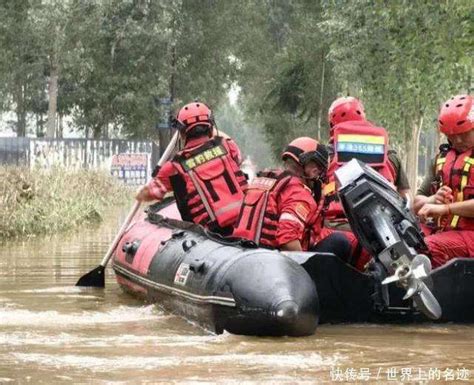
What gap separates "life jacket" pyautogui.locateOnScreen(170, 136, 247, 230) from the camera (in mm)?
10953

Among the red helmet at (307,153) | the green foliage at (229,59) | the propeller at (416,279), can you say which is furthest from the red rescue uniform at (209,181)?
the green foliage at (229,59)

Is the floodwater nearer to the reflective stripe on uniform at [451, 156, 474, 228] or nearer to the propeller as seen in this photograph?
the propeller

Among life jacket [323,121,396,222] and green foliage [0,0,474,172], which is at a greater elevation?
green foliage [0,0,474,172]

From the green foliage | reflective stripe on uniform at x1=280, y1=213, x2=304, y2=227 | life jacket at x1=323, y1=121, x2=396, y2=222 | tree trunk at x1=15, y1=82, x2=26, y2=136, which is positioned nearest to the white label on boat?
reflective stripe on uniform at x1=280, y1=213, x2=304, y2=227

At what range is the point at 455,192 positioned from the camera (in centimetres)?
953

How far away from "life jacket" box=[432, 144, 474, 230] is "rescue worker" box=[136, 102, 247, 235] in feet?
6.72

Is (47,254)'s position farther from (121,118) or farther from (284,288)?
(121,118)

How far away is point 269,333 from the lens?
859 centimetres

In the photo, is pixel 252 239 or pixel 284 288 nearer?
pixel 284 288

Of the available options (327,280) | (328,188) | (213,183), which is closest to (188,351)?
(327,280)

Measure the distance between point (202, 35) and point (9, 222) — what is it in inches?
1391

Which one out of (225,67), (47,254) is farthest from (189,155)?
(225,67)

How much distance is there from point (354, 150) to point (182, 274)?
1782mm

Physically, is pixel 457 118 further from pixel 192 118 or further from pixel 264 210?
pixel 192 118
